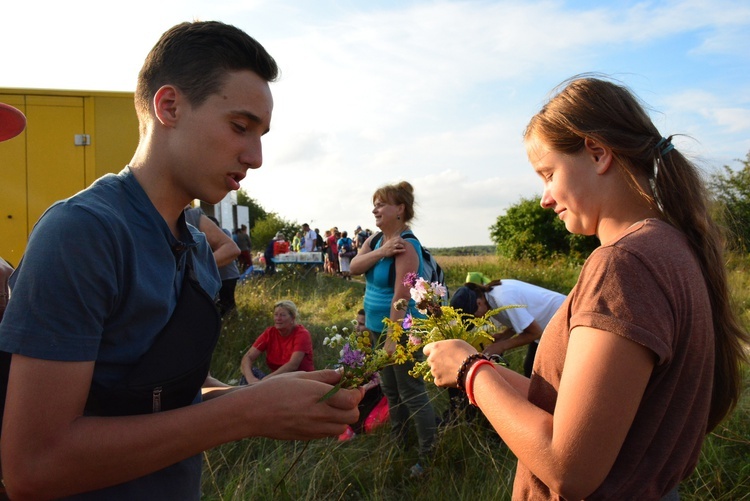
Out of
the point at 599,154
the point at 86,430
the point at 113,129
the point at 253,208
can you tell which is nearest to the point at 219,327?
the point at 86,430

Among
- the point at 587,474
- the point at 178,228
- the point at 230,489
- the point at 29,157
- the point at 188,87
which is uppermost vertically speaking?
the point at 29,157

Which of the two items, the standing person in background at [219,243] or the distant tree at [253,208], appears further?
the distant tree at [253,208]

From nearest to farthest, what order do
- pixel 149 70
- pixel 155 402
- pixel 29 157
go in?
1. pixel 155 402
2. pixel 149 70
3. pixel 29 157

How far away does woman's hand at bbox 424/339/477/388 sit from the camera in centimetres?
177

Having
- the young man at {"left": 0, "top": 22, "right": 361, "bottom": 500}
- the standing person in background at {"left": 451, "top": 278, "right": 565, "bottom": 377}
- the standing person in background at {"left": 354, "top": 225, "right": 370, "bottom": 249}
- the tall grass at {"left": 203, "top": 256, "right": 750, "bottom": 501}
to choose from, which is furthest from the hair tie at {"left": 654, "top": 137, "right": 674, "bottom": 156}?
the standing person in background at {"left": 354, "top": 225, "right": 370, "bottom": 249}

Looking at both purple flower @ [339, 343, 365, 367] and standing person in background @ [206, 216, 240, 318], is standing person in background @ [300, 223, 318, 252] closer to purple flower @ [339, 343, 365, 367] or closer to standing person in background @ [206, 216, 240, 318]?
standing person in background @ [206, 216, 240, 318]

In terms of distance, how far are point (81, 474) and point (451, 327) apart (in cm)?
119

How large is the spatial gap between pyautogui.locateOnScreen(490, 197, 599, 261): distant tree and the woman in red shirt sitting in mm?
16589

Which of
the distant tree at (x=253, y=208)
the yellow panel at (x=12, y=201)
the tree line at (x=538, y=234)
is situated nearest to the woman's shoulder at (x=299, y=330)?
the yellow panel at (x=12, y=201)

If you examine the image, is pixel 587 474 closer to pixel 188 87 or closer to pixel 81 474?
pixel 81 474

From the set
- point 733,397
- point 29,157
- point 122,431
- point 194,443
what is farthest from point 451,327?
point 29,157

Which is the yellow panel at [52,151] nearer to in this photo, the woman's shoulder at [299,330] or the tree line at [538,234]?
the woman's shoulder at [299,330]

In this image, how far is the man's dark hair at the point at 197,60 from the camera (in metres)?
1.49

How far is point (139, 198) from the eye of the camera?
1428mm
